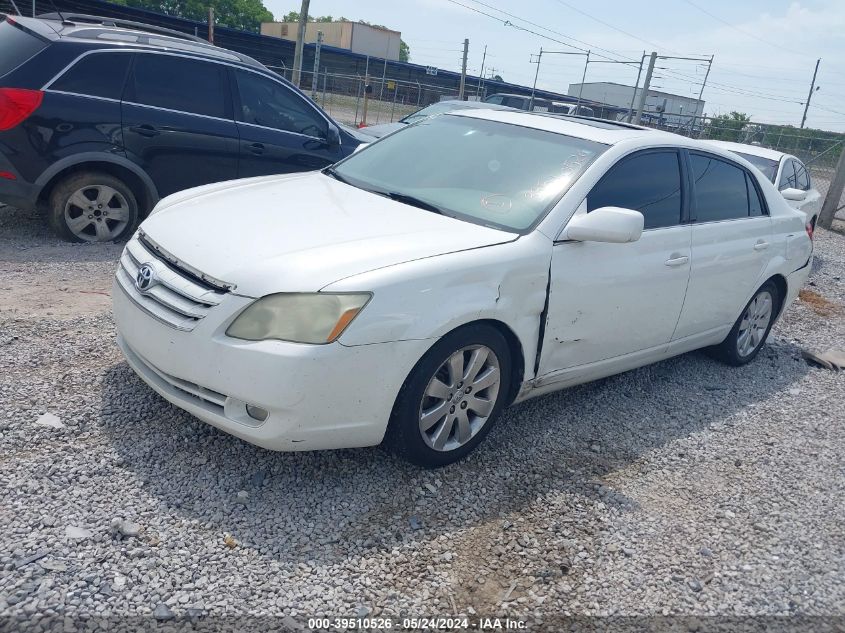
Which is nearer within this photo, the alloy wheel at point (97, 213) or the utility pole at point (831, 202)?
the alloy wheel at point (97, 213)

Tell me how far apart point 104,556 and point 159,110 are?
5.00 meters

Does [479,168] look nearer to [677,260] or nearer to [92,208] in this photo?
[677,260]

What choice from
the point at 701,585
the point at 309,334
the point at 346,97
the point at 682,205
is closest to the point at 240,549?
the point at 309,334

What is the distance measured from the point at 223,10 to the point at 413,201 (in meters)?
80.5

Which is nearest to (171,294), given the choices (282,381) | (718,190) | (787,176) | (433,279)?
(282,381)

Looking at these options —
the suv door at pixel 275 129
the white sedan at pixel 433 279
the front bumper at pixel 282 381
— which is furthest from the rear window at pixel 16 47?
the front bumper at pixel 282 381

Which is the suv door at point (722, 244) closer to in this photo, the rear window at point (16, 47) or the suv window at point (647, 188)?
the suv window at point (647, 188)

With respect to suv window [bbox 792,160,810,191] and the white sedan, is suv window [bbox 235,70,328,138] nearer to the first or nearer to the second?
the white sedan

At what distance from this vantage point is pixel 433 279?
3.19 metres

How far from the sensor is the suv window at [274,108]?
7.25 metres

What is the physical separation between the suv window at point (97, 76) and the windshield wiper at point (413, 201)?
362cm

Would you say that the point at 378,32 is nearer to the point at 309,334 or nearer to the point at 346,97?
the point at 346,97

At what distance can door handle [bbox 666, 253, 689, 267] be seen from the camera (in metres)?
4.43

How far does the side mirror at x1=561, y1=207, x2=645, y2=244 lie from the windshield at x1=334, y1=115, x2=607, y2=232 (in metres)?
0.19
